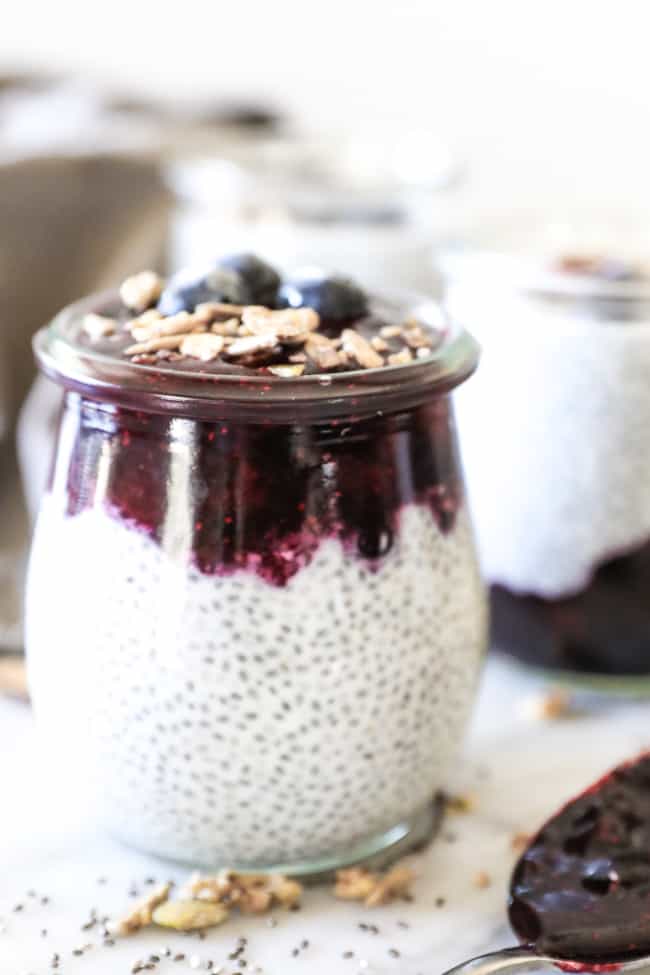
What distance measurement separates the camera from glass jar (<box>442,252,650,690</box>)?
1.91ft

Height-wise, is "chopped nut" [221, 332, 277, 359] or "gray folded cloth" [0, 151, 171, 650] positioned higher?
"chopped nut" [221, 332, 277, 359]

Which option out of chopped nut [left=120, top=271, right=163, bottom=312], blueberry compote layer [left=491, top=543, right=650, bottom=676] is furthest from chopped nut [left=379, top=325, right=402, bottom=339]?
blueberry compote layer [left=491, top=543, right=650, bottom=676]

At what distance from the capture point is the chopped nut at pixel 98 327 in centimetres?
46

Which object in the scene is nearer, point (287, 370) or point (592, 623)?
point (287, 370)

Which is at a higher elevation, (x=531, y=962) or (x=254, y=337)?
(x=254, y=337)

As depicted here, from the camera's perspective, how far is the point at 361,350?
0.43 metres

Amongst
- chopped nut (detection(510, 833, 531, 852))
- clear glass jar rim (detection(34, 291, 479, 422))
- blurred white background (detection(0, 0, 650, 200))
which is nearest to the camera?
clear glass jar rim (detection(34, 291, 479, 422))

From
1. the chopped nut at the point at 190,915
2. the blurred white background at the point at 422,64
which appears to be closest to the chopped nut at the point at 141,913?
the chopped nut at the point at 190,915

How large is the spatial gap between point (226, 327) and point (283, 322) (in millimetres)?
24

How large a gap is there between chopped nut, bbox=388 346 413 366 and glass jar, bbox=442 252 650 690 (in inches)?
6.3

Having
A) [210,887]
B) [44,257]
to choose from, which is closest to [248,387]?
[210,887]

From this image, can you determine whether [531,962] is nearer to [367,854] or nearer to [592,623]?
[367,854]

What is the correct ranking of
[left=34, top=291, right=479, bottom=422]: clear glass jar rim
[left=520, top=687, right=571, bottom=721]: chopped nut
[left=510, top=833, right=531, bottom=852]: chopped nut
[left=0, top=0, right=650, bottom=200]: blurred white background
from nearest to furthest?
1. [left=34, top=291, right=479, bottom=422]: clear glass jar rim
2. [left=510, top=833, right=531, bottom=852]: chopped nut
3. [left=520, top=687, right=571, bottom=721]: chopped nut
4. [left=0, top=0, right=650, bottom=200]: blurred white background

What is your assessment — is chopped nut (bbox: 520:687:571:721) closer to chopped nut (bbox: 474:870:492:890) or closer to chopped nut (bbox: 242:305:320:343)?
chopped nut (bbox: 474:870:492:890)
